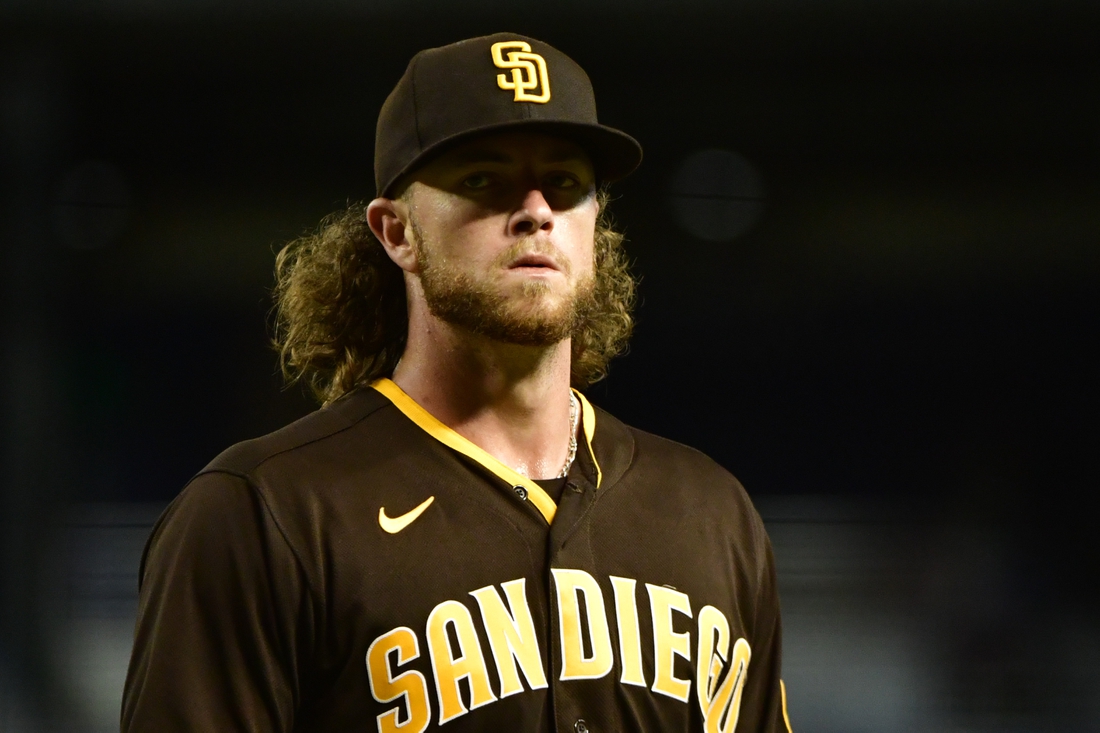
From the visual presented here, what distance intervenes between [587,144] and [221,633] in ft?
2.27

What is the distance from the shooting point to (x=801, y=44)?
157 inches

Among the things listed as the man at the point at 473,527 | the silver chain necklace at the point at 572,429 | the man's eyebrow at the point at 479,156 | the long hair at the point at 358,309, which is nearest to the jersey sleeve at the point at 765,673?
the man at the point at 473,527

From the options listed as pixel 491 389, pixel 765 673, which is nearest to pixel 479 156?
pixel 491 389

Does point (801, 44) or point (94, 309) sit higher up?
point (801, 44)

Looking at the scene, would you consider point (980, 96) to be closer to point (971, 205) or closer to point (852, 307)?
point (971, 205)

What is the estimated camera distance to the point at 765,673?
63.6 inches

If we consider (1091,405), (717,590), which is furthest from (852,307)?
(717,590)

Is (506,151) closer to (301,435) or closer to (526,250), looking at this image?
(526,250)

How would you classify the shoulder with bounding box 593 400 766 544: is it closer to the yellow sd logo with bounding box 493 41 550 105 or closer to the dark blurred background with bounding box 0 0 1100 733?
the yellow sd logo with bounding box 493 41 550 105

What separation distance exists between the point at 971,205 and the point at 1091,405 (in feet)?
2.42

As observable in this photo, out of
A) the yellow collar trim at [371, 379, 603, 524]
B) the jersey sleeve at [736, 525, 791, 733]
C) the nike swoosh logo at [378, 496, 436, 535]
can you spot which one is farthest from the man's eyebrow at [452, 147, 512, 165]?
the jersey sleeve at [736, 525, 791, 733]

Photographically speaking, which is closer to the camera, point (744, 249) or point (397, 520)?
point (397, 520)

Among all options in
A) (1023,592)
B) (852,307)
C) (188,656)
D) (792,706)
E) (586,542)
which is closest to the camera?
(188,656)

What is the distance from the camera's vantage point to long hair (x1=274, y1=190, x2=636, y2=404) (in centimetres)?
168
